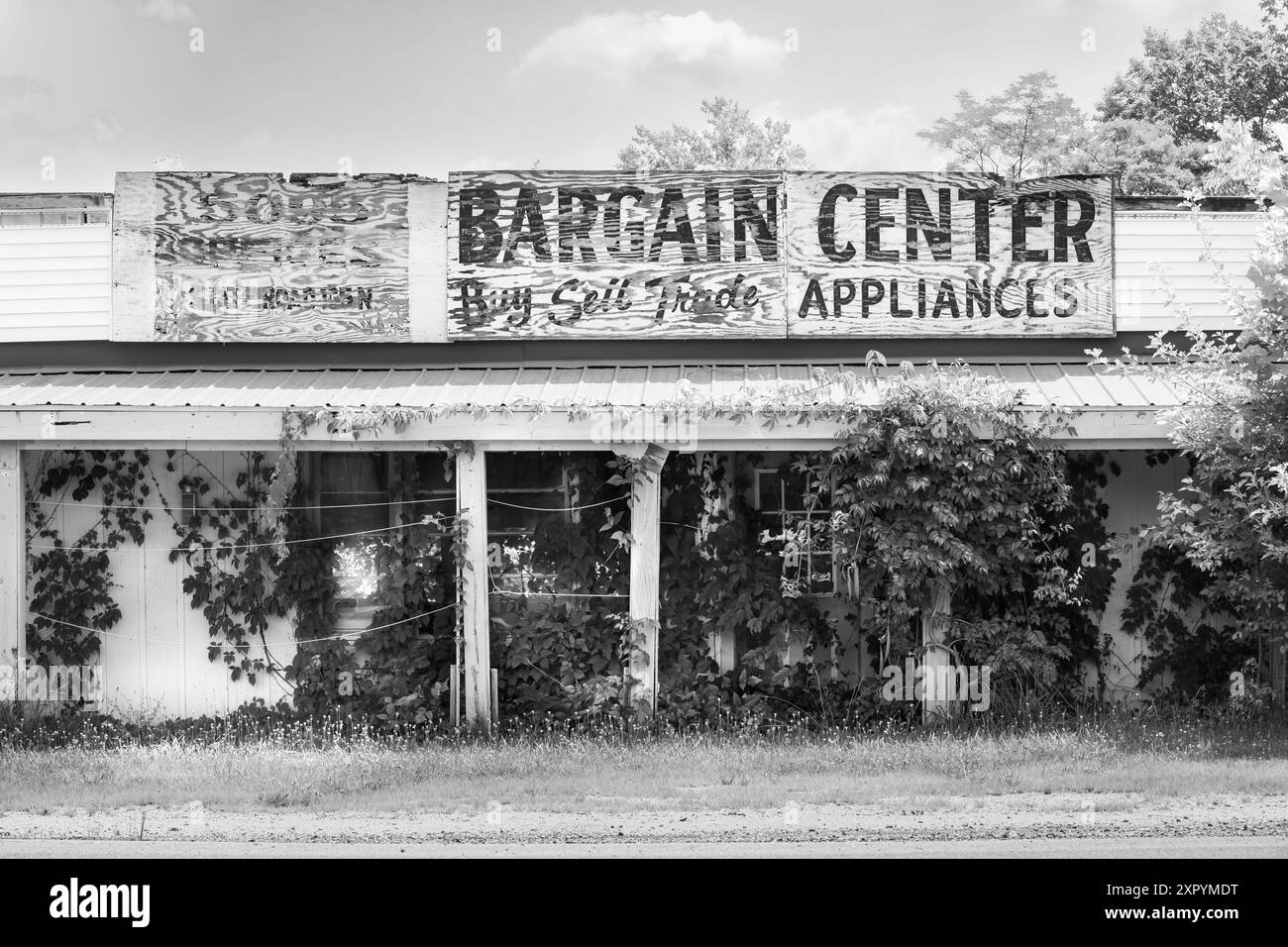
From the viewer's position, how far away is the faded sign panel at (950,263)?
11258mm

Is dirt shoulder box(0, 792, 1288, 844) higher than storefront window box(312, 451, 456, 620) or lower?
lower

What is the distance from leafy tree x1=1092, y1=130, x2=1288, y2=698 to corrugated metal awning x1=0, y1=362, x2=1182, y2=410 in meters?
0.44

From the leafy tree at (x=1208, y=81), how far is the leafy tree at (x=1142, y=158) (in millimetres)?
1273

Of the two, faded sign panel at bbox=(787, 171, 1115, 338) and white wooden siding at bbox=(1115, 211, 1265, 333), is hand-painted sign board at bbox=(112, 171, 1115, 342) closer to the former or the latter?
faded sign panel at bbox=(787, 171, 1115, 338)

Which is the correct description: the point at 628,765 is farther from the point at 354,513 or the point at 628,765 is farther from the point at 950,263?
the point at 950,263

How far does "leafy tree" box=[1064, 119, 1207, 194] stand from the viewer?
3362 centimetres

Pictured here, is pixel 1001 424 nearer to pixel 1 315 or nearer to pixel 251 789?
pixel 251 789

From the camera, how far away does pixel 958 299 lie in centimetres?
1127

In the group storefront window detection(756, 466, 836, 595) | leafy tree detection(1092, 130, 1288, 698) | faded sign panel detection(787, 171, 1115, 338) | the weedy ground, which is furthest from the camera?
faded sign panel detection(787, 171, 1115, 338)

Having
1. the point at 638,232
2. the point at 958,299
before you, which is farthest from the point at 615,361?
the point at 958,299

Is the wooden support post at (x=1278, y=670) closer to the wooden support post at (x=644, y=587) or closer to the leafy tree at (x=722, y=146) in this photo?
the wooden support post at (x=644, y=587)

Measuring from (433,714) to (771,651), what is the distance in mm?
2982

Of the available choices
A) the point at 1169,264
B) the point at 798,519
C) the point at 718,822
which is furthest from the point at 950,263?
the point at 718,822

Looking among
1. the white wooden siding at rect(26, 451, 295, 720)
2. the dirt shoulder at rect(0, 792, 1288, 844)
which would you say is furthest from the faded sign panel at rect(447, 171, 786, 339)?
the dirt shoulder at rect(0, 792, 1288, 844)
